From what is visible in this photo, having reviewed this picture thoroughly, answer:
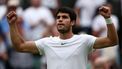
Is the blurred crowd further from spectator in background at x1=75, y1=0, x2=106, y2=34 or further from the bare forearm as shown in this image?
the bare forearm

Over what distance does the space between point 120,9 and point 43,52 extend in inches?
245

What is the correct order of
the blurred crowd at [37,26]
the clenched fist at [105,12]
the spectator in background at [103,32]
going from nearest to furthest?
the clenched fist at [105,12]
the spectator in background at [103,32]
the blurred crowd at [37,26]

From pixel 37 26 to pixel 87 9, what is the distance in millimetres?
1375

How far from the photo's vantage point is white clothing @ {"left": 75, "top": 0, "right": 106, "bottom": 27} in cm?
1498

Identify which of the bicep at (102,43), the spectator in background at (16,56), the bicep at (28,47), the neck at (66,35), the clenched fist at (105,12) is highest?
the clenched fist at (105,12)

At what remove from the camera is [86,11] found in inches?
596

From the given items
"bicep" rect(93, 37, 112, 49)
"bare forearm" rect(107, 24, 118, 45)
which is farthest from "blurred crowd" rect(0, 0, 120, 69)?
"bare forearm" rect(107, 24, 118, 45)

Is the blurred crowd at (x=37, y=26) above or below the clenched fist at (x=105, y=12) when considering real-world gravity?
below

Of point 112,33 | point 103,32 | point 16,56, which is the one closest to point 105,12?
point 112,33

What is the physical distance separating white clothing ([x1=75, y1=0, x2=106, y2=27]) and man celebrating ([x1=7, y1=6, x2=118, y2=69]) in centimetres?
547

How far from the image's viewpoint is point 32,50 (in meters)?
9.52

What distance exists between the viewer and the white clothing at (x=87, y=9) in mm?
14977

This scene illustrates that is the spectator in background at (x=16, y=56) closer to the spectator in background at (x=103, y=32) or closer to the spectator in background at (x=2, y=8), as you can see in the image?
the spectator in background at (x=2, y=8)

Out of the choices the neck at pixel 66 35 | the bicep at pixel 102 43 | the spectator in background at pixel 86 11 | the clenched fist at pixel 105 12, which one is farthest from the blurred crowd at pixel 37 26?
the clenched fist at pixel 105 12
